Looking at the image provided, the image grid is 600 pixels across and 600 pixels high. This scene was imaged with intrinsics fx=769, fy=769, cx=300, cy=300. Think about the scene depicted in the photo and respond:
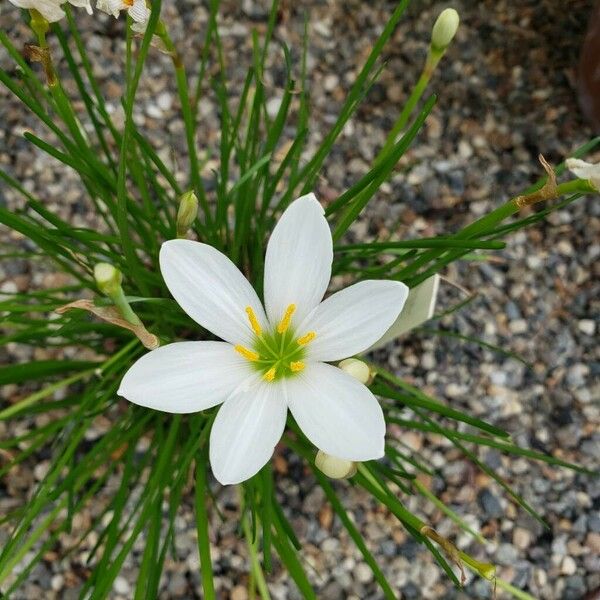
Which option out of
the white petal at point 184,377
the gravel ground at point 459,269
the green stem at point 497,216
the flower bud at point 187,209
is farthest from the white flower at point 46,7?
the gravel ground at point 459,269

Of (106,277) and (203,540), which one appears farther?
(203,540)

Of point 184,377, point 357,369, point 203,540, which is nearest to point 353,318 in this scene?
point 357,369

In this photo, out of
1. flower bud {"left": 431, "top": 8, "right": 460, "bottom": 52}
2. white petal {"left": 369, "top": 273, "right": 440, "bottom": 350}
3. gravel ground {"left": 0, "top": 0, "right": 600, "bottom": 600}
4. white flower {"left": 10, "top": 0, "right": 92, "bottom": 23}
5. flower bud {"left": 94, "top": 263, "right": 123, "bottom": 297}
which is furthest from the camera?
gravel ground {"left": 0, "top": 0, "right": 600, "bottom": 600}

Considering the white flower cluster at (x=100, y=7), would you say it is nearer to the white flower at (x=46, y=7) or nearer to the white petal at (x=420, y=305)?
the white flower at (x=46, y=7)

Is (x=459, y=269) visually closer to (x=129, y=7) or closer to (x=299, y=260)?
(x=299, y=260)

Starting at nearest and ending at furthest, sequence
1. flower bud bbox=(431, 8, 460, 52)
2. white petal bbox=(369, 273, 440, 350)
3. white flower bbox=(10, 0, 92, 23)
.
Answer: white flower bbox=(10, 0, 92, 23) < flower bud bbox=(431, 8, 460, 52) < white petal bbox=(369, 273, 440, 350)

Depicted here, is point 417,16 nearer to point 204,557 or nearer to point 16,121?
point 16,121

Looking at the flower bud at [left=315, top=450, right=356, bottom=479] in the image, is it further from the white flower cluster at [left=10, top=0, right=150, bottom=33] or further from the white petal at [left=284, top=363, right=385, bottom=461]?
the white flower cluster at [left=10, top=0, right=150, bottom=33]

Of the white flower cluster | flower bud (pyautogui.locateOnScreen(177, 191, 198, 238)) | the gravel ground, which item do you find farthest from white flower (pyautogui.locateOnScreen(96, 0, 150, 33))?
the gravel ground
